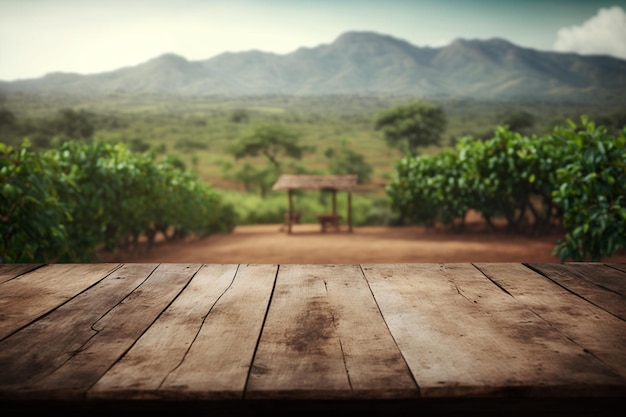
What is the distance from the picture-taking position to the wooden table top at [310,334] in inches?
31.7

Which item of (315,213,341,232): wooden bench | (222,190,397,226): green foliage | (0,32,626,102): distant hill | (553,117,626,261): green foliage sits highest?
(0,32,626,102): distant hill

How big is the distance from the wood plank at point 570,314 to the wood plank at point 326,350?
33cm

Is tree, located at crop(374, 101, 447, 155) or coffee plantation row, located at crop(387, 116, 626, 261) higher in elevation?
tree, located at crop(374, 101, 447, 155)

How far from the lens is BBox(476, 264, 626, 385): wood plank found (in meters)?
0.96

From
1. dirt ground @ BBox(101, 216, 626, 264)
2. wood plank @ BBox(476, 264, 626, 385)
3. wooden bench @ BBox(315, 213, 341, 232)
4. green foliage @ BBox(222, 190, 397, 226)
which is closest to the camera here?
wood plank @ BBox(476, 264, 626, 385)

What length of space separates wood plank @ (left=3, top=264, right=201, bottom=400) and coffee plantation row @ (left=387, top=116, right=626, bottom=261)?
12.0 feet

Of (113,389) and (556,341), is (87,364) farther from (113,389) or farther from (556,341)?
(556,341)

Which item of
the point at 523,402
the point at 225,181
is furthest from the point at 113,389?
the point at 225,181

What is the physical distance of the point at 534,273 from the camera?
1.53 m

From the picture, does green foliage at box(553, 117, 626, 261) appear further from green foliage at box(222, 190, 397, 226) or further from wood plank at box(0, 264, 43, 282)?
green foliage at box(222, 190, 397, 226)

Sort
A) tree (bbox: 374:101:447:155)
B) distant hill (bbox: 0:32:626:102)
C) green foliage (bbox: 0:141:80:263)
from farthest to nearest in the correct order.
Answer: distant hill (bbox: 0:32:626:102), tree (bbox: 374:101:447:155), green foliage (bbox: 0:141:80:263)

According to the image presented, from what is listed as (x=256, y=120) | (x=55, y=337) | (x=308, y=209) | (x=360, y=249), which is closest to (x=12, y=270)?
(x=55, y=337)

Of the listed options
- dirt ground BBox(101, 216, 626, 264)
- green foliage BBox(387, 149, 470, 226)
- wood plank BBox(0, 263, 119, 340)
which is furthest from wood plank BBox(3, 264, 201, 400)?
green foliage BBox(387, 149, 470, 226)

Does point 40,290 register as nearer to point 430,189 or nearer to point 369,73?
point 430,189
